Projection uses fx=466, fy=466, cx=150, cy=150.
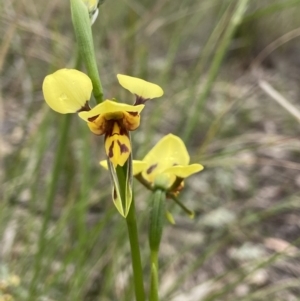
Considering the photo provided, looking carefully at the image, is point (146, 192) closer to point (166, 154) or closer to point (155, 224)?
point (166, 154)

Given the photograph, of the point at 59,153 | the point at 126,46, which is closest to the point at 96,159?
the point at 126,46

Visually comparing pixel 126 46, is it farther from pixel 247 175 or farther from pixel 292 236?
pixel 292 236

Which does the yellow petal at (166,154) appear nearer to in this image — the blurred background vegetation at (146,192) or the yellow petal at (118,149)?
the yellow petal at (118,149)

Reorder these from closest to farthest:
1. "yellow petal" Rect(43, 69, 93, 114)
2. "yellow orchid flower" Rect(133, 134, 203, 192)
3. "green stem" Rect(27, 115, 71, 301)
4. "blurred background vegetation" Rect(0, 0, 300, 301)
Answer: "yellow petal" Rect(43, 69, 93, 114) < "yellow orchid flower" Rect(133, 134, 203, 192) < "green stem" Rect(27, 115, 71, 301) < "blurred background vegetation" Rect(0, 0, 300, 301)

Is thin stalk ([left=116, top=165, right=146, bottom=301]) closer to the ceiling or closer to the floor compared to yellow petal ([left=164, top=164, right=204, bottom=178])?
closer to the floor

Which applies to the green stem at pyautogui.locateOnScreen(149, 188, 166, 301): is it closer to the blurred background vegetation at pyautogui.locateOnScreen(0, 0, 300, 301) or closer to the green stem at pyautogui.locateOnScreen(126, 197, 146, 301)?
the green stem at pyautogui.locateOnScreen(126, 197, 146, 301)

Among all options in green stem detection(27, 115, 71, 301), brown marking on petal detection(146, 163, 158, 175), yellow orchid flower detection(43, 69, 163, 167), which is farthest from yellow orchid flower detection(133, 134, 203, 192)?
green stem detection(27, 115, 71, 301)

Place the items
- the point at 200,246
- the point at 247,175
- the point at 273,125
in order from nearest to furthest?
the point at 200,246 → the point at 247,175 → the point at 273,125
